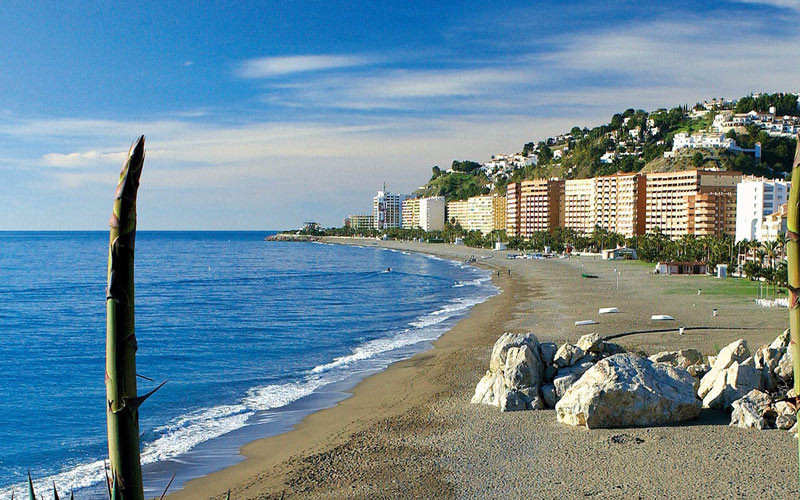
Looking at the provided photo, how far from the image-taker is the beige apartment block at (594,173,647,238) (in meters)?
113

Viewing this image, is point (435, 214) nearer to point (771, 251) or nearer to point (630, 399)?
point (771, 251)

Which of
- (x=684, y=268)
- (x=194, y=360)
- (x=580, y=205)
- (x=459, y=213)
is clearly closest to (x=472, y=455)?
(x=194, y=360)

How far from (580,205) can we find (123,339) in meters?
134

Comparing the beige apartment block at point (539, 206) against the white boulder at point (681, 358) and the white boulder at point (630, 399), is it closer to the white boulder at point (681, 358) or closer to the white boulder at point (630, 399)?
the white boulder at point (681, 358)

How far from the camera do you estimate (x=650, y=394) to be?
15.2 metres

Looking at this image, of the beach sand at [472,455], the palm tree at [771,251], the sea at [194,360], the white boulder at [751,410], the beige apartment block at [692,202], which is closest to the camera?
the beach sand at [472,455]

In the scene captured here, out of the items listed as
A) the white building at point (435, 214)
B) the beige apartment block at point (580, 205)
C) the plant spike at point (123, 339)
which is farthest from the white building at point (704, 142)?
the plant spike at point (123, 339)

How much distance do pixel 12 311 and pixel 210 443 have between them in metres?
36.8

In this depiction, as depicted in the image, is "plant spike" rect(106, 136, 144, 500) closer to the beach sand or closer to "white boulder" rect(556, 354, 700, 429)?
the beach sand

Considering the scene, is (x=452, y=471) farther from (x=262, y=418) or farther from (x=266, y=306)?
(x=266, y=306)

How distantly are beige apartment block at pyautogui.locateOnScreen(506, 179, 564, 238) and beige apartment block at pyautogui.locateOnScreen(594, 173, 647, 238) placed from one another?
14.8m

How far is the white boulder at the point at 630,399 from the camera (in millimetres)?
15203

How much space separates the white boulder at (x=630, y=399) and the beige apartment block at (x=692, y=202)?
8735 cm

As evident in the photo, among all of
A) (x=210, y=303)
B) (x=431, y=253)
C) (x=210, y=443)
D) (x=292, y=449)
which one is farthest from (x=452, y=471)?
(x=431, y=253)
